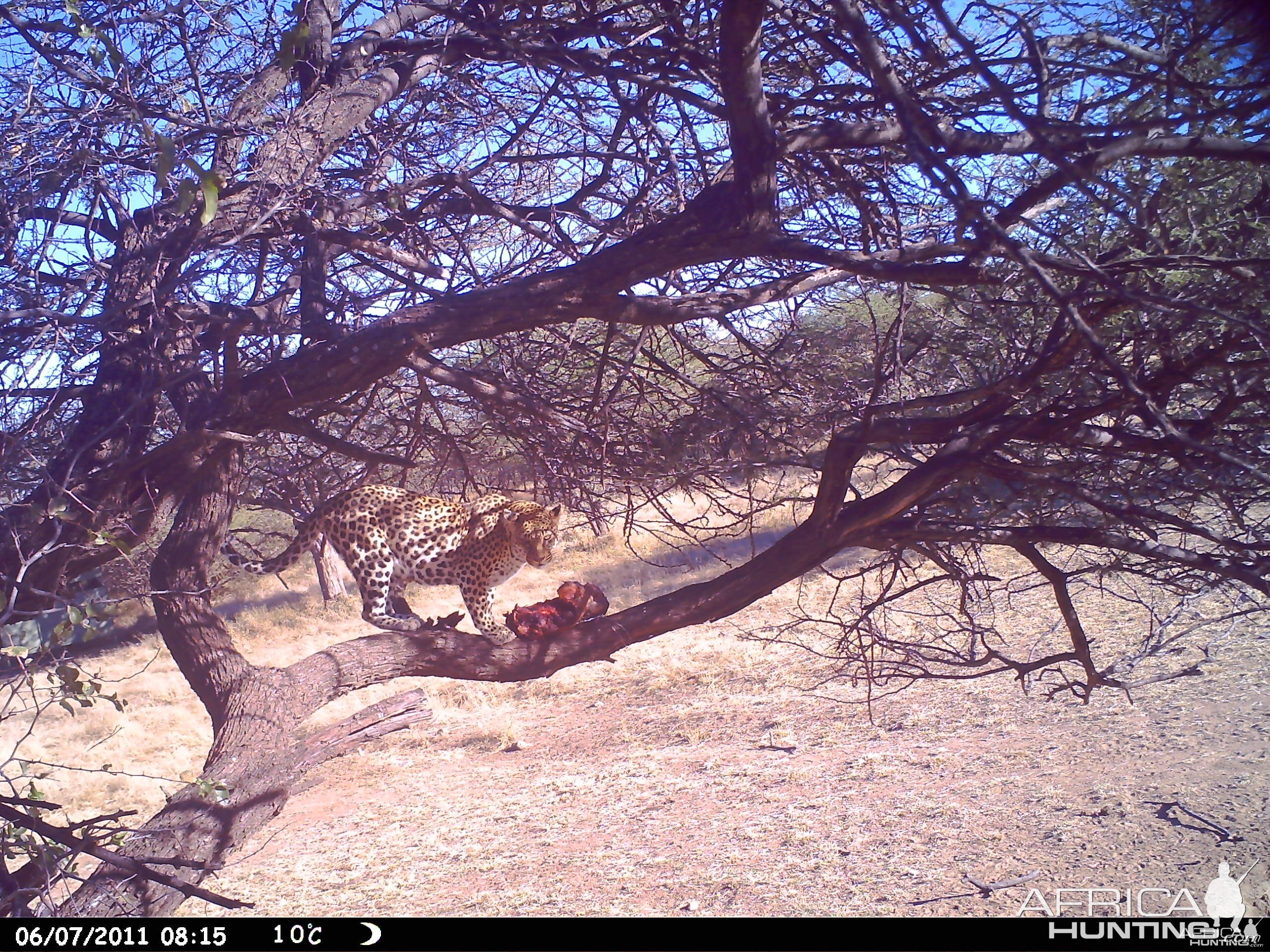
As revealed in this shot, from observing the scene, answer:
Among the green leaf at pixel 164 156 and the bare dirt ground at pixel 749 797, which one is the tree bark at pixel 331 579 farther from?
the green leaf at pixel 164 156

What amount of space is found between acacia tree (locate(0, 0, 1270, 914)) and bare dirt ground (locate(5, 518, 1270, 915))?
39.4 inches

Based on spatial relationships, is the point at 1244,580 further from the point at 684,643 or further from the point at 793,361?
the point at 684,643

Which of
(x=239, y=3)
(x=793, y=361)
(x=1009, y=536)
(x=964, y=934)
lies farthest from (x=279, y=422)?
(x=964, y=934)

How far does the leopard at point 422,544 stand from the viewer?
580cm

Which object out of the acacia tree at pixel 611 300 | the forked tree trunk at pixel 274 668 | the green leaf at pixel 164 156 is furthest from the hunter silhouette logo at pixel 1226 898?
the green leaf at pixel 164 156

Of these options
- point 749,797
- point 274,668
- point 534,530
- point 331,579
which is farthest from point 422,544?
point 331,579

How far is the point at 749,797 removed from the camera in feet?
27.6

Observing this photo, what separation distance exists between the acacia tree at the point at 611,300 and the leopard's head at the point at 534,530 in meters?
0.88

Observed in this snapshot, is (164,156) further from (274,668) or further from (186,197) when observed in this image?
(274,668)

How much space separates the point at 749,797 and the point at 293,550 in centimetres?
469

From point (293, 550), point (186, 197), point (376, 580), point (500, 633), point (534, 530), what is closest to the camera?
point (186, 197)

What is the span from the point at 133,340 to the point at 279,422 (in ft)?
2.21

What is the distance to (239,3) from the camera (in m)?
4.52

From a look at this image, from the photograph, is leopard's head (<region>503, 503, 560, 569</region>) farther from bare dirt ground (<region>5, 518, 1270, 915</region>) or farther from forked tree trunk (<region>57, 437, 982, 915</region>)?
bare dirt ground (<region>5, 518, 1270, 915</region>)
